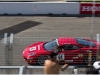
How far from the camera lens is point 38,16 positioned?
2338 cm

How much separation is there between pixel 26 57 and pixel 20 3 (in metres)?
11.3

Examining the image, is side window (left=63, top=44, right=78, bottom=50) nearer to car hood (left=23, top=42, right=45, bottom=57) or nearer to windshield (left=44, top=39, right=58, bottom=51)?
windshield (left=44, top=39, right=58, bottom=51)

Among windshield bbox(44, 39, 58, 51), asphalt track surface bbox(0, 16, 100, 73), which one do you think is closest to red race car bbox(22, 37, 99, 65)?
windshield bbox(44, 39, 58, 51)

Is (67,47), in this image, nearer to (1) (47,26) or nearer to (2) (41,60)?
(2) (41,60)

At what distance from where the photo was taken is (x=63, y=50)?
40.8 ft

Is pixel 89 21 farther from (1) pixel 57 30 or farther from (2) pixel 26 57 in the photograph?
(2) pixel 26 57

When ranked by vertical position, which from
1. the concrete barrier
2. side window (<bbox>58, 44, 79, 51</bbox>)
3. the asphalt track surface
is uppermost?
the concrete barrier

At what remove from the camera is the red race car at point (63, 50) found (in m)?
12.2

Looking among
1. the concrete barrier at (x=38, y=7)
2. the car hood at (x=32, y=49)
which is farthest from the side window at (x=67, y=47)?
the concrete barrier at (x=38, y=7)

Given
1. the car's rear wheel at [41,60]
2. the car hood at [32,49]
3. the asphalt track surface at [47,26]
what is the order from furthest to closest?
the asphalt track surface at [47,26] → the car hood at [32,49] → the car's rear wheel at [41,60]

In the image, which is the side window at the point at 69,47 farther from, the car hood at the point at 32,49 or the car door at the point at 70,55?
the car hood at the point at 32,49

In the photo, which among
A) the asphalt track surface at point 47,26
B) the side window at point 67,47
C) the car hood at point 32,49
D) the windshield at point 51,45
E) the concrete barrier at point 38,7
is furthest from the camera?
the concrete barrier at point 38,7

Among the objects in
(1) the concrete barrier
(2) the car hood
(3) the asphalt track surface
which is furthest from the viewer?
(1) the concrete barrier

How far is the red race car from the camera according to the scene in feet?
40.0
